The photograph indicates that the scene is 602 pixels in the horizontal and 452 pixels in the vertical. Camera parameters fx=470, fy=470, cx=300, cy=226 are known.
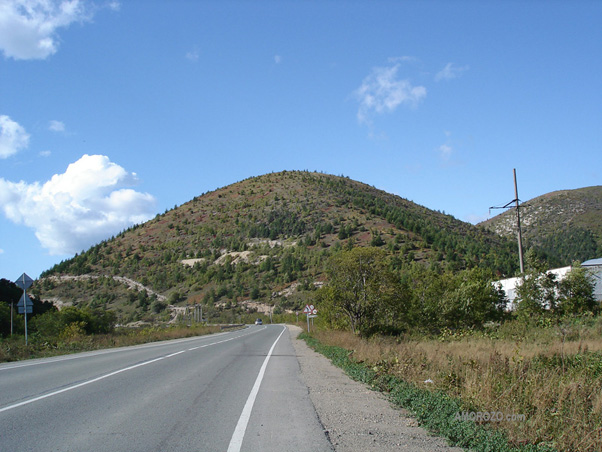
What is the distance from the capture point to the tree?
86.5ft

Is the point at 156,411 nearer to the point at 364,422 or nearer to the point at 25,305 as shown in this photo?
the point at 364,422

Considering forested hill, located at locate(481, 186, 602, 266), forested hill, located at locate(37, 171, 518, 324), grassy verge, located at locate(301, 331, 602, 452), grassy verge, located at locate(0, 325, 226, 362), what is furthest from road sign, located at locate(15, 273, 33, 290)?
forested hill, located at locate(481, 186, 602, 266)

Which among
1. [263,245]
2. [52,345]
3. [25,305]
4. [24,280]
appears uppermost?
[263,245]

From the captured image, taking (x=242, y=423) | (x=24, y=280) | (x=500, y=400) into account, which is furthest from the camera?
(x=24, y=280)

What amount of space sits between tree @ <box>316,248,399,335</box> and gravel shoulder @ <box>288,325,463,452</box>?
48.9 ft

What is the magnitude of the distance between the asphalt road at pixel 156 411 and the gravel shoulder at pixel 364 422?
250mm

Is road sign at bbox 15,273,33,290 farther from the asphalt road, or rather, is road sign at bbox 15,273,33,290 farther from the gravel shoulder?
the gravel shoulder

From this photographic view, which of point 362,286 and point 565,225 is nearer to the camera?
point 362,286

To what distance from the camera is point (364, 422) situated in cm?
733

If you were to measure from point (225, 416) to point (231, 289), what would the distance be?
93.8 metres

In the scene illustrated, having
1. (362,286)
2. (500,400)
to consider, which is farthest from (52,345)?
(500,400)

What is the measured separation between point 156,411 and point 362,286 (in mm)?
19528

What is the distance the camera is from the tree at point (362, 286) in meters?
26.4

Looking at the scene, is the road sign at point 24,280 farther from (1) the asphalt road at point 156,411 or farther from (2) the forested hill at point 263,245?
(2) the forested hill at point 263,245
